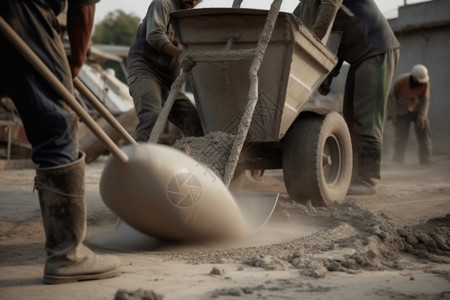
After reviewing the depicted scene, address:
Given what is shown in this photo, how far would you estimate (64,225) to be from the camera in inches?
111

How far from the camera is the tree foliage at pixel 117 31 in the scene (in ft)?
143

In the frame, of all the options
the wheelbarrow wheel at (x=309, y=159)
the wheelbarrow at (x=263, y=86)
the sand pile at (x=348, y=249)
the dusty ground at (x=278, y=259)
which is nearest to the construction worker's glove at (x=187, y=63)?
the wheelbarrow at (x=263, y=86)

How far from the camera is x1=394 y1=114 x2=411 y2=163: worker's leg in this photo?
11562 millimetres

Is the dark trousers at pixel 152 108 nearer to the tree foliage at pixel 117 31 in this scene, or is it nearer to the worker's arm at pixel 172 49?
the worker's arm at pixel 172 49

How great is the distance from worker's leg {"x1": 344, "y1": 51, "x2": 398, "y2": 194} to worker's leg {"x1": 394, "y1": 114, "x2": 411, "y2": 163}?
5311 millimetres

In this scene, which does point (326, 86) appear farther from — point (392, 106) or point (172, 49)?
point (392, 106)

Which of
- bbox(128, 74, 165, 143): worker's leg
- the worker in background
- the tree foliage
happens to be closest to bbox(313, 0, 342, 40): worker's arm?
bbox(128, 74, 165, 143): worker's leg

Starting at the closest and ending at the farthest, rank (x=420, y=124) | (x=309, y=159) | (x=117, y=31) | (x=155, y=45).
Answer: (x=309, y=159), (x=155, y=45), (x=420, y=124), (x=117, y=31)

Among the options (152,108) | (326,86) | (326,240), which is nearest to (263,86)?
(152,108)

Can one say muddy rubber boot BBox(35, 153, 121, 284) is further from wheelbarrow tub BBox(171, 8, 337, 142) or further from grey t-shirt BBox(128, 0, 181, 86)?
grey t-shirt BBox(128, 0, 181, 86)

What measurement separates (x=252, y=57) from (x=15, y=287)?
2521 mm

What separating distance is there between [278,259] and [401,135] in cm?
917

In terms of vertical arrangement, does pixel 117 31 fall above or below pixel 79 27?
above

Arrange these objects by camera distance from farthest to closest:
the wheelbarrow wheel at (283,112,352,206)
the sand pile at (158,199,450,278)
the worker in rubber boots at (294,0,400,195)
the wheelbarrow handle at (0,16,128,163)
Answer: the worker in rubber boots at (294,0,400,195) → the wheelbarrow wheel at (283,112,352,206) → the sand pile at (158,199,450,278) → the wheelbarrow handle at (0,16,128,163)
